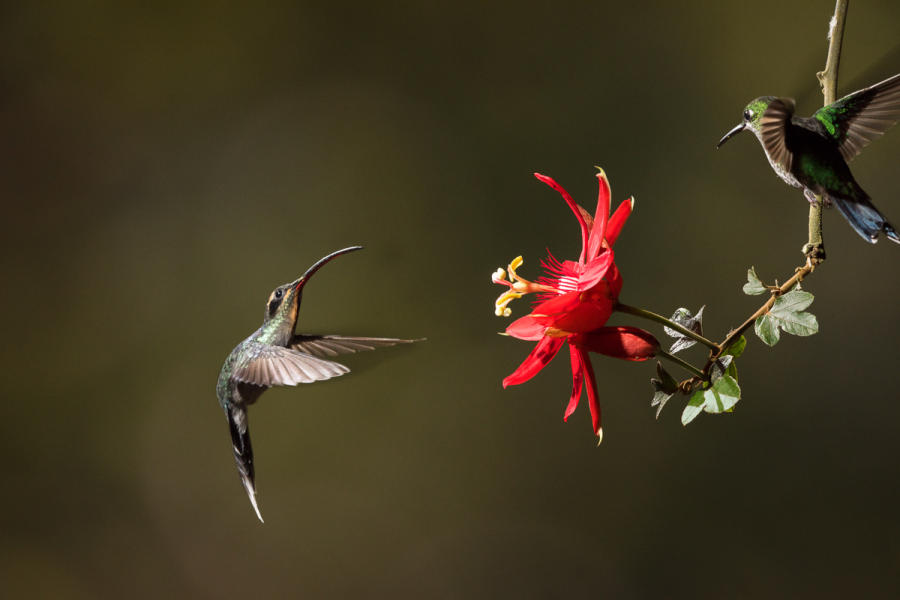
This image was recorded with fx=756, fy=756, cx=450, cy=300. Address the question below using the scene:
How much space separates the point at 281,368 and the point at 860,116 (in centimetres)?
50

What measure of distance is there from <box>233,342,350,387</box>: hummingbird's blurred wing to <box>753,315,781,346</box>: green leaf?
12.1 inches

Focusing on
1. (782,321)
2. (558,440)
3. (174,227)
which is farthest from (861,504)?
(174,227)

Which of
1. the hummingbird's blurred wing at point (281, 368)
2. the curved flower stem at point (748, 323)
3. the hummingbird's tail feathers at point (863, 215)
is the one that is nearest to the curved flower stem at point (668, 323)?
the curved flower stem at point (748, 323)

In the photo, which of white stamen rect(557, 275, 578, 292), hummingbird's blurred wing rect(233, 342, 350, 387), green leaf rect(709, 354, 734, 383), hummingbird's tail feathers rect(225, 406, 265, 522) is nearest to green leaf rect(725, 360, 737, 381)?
green leaf rect(709, 354, 734, 383)

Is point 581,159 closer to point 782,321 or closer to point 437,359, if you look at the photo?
point 437,359

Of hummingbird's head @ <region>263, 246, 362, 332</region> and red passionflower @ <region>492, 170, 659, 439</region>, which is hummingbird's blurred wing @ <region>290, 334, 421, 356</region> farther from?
red passionflower @ <region>492, 170, 659, 439</region>

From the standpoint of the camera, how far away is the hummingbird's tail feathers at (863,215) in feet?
1.48

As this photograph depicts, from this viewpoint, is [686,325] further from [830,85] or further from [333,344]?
[333,344]

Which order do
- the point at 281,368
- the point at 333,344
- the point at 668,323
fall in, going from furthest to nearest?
1. the point at 333,344
2. the point at 281,368
3. the point at 668,323

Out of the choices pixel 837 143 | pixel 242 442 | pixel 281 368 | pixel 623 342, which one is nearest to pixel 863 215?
pixel 837 143

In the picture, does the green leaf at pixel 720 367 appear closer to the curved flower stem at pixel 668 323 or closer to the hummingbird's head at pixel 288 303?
the curved flower stem at pixel 668 323

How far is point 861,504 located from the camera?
5.23 ft

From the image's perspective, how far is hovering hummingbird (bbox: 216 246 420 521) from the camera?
0.70m

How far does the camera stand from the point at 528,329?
47 cm
